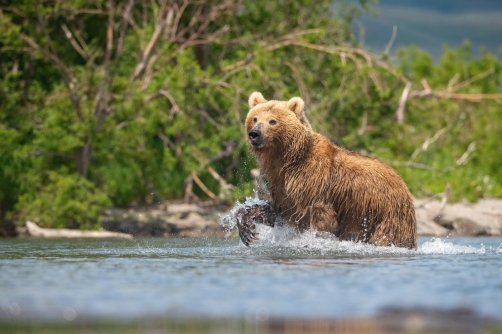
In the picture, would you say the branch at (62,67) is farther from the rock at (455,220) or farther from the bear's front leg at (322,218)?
the bear's front leg at (322,218)

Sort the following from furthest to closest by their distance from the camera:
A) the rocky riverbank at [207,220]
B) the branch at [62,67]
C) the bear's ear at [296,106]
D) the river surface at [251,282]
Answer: the rocky riverbank at [207,220]
the branch at [62,67]
the bear's ear at [296,106]
the river surface at [251,282]

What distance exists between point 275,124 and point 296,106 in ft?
1.19

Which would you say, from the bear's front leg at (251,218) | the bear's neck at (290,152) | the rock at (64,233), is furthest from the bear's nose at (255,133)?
the rock at (64,233)

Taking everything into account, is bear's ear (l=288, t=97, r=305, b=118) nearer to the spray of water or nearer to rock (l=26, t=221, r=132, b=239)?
the spray of water

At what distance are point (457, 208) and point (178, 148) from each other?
5.22 m

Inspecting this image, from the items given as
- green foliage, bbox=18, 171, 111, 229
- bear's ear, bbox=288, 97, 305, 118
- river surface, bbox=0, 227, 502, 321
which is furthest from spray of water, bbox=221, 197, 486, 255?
green foliage, bbox=18, 171, 111, 229

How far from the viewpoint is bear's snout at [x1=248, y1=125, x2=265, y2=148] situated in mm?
8711

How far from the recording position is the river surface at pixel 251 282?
5.32 meters

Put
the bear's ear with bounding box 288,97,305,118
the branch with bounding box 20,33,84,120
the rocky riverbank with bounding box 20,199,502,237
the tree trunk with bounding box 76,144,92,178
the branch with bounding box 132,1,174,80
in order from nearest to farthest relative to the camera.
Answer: the bear's ear with bounding box 288,97,305,118 → the branch with bounding box 20,33,84,120 → the tree trunk with bounding box 76,144,92,178 → the rocky riverbank with bounding box 20,199,502,237 → the branch with bounding box 132,1,174,80

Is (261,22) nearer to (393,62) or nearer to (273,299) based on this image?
(393,62)

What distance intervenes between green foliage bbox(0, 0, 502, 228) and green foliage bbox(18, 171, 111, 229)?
2 centimetres

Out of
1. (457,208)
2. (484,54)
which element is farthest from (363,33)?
(484,54)

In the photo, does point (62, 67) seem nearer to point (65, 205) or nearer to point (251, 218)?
point (65, 205)

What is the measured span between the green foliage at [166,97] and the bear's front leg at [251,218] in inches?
188
